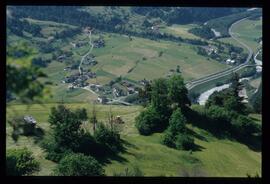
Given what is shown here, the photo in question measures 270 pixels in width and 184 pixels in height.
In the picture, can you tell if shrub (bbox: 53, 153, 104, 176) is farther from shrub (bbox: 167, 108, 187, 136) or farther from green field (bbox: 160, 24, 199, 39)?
green field (bbox: 160, 24, 199, 39)

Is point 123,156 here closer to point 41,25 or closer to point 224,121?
point 224,121

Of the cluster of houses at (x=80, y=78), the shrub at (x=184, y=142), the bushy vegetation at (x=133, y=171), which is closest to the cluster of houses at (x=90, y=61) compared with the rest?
the cluster of houses at (x=80, y=78)

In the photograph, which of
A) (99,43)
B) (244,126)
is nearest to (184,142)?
(244,126)

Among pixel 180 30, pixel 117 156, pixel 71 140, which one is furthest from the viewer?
pixel 180 30

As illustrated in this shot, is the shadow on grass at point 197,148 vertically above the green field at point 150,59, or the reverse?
the green field at point 150,59

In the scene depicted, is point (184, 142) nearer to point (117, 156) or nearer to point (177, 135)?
point (177, 135)

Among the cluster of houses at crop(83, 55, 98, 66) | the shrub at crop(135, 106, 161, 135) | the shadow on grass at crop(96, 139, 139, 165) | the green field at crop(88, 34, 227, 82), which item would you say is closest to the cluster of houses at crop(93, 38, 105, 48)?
the green field at crop(88, 34, 227, 82)

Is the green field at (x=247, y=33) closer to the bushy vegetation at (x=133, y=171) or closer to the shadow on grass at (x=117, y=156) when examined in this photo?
the shadow on grass at (x=117, y=156)
